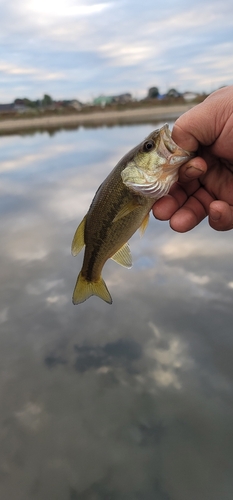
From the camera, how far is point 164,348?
4.79 m

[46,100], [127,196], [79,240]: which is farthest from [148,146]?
[46,100]

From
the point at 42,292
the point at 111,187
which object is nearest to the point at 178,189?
the point at 111,187

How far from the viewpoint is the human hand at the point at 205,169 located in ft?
9.29

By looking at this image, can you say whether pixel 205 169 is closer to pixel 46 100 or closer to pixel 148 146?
pixel 148 146

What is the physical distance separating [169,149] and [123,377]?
2.88 metres

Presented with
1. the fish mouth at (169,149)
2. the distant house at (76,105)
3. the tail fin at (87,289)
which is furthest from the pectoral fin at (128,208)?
the distant house at (76,105)

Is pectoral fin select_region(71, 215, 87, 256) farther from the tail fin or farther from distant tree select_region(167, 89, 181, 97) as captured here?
distant tree select_region(167, 89, 181, 97)

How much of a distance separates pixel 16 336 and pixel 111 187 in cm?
333

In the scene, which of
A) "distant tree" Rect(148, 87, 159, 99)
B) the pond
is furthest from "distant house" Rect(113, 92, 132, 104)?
the pond

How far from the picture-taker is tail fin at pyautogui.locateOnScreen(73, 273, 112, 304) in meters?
3.16

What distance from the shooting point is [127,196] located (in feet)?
8.84

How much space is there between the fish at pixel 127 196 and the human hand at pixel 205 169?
0.16 m

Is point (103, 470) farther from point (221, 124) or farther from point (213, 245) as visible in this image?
point (213, 245)

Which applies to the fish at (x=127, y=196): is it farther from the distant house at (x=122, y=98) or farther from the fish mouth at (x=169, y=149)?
the distant house at (x=122, y=98)
